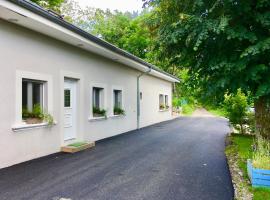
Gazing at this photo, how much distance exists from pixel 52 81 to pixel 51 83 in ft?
0.28

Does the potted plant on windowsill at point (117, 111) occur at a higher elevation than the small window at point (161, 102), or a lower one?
lower

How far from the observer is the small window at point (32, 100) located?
716cm

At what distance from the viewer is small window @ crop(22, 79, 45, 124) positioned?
23.5 feet

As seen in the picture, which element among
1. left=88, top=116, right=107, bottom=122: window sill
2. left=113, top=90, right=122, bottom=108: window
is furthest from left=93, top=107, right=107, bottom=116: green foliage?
left=113, top=90, right=122, bottom=108: window

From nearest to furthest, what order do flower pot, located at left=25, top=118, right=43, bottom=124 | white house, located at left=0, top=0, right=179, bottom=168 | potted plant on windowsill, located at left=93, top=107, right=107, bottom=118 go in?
1. white house, located at left=0, top=0, right=179, bottom=168
2. flower pot, located at left=25, top=118, right=43, bottom=124
3. potted plant on windowsill, located at left=93, top=107, right=107, bottom=118

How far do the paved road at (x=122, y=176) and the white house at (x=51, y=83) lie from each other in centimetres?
77

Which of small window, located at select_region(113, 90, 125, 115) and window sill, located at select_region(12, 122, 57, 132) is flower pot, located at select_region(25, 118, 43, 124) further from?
small window, located at select_region(113, 90, 125, 115)

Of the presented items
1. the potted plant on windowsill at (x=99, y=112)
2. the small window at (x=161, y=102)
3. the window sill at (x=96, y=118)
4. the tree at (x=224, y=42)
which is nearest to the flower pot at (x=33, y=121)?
the window sill at (x=96, y=118)

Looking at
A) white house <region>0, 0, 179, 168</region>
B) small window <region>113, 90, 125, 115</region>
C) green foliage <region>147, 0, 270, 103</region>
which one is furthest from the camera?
small window <region>113, 90, 125, 115</region>

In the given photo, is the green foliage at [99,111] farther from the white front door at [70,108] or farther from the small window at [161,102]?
the small window at [161,102]

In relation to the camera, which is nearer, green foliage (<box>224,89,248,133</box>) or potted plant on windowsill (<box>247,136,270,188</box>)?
potted plant on windowsill (<box>247,136,270,188</box>)

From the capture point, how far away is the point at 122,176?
5750mm

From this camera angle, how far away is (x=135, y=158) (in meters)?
7.57

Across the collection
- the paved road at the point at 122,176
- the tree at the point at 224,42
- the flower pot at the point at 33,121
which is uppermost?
the tree at the point at 224,42
